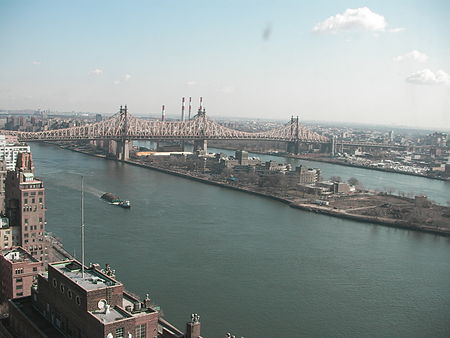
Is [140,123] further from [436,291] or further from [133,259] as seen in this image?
[436,291]

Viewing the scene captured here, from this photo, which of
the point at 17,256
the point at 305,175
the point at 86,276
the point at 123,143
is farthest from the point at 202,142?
the point at 86,276

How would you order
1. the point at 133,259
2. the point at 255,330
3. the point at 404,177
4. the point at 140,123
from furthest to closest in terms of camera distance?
the point at 140,123 < the point at 404,177 < the point at 133,259 < the point at 255,330

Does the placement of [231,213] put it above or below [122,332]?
below

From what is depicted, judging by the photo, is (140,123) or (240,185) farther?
(140,123)

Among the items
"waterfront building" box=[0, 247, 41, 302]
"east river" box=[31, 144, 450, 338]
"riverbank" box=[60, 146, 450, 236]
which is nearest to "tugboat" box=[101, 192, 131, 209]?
"east river" box=[31, 144, 450, 338]

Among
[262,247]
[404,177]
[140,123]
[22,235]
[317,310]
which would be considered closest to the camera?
[317,310]

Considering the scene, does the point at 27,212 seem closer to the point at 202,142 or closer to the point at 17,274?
the point at 17,274

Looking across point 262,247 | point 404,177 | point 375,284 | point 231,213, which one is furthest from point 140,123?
point 375,284
